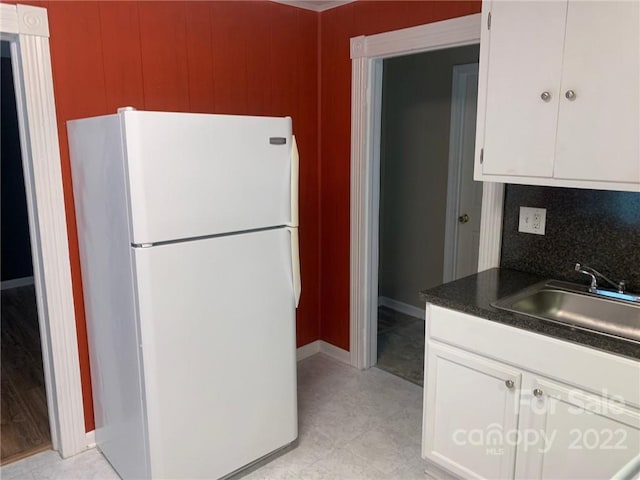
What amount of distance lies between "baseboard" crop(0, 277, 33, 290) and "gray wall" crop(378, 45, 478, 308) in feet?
13.2

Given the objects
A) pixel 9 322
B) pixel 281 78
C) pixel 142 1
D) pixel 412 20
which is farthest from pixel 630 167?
pixel 9 322

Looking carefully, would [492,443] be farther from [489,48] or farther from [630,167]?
[489,48]

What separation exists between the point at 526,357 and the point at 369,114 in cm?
179

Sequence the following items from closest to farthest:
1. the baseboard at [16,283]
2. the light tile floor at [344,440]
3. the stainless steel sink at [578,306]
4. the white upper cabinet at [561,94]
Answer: the white upper cabinet at [561,94]
the stainless steel sink at [578,306]
the light tile floor at [344,440]
the baseboard at [16,283]

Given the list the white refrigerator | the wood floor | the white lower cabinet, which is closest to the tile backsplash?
the white lower cabinet

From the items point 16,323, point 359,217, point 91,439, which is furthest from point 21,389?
point 359,217

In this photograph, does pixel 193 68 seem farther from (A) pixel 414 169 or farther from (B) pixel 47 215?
(A) pixel 414 169

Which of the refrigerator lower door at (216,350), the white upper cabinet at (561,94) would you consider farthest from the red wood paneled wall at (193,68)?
the white upper cabinet at (561,94)

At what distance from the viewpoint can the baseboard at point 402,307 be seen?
4.27 metres

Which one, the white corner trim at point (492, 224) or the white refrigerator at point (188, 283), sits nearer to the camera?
the white refrigerator at point (188, 283)

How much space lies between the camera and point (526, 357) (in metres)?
1.75

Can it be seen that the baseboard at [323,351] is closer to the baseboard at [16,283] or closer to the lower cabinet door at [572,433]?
the lower cabinet door at [572,433]

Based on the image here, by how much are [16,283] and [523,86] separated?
18.5 feet

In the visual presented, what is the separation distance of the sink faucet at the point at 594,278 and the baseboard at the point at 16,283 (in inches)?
222
